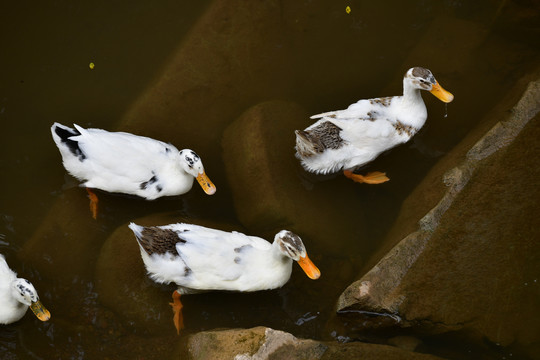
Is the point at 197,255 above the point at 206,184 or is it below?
below

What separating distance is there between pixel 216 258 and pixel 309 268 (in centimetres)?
75

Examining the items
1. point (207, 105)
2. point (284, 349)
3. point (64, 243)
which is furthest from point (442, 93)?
point (64, 243)

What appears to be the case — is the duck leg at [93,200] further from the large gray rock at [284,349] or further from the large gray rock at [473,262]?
the large gray rock at [473,262]

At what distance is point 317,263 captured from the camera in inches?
201

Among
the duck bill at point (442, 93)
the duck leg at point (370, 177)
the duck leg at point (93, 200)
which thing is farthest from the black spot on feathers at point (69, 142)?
the duck bill at point (442, 93)

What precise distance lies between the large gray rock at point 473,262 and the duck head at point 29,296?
2.38 m

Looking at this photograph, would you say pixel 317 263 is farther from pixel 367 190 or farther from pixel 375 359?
pixel 375 359

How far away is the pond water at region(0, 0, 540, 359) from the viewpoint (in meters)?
4.90

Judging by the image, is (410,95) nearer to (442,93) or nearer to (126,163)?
(442,93)

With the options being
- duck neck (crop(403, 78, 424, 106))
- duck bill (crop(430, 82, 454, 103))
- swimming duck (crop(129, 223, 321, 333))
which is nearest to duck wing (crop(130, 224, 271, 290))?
swimming duck (crop(129, 223, 321, 333))

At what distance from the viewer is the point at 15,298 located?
4.70 metres

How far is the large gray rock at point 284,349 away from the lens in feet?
13.1

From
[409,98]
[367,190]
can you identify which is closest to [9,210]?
[367,190]

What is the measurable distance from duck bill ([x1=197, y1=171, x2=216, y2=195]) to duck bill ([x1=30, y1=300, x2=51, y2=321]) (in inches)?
65.1
